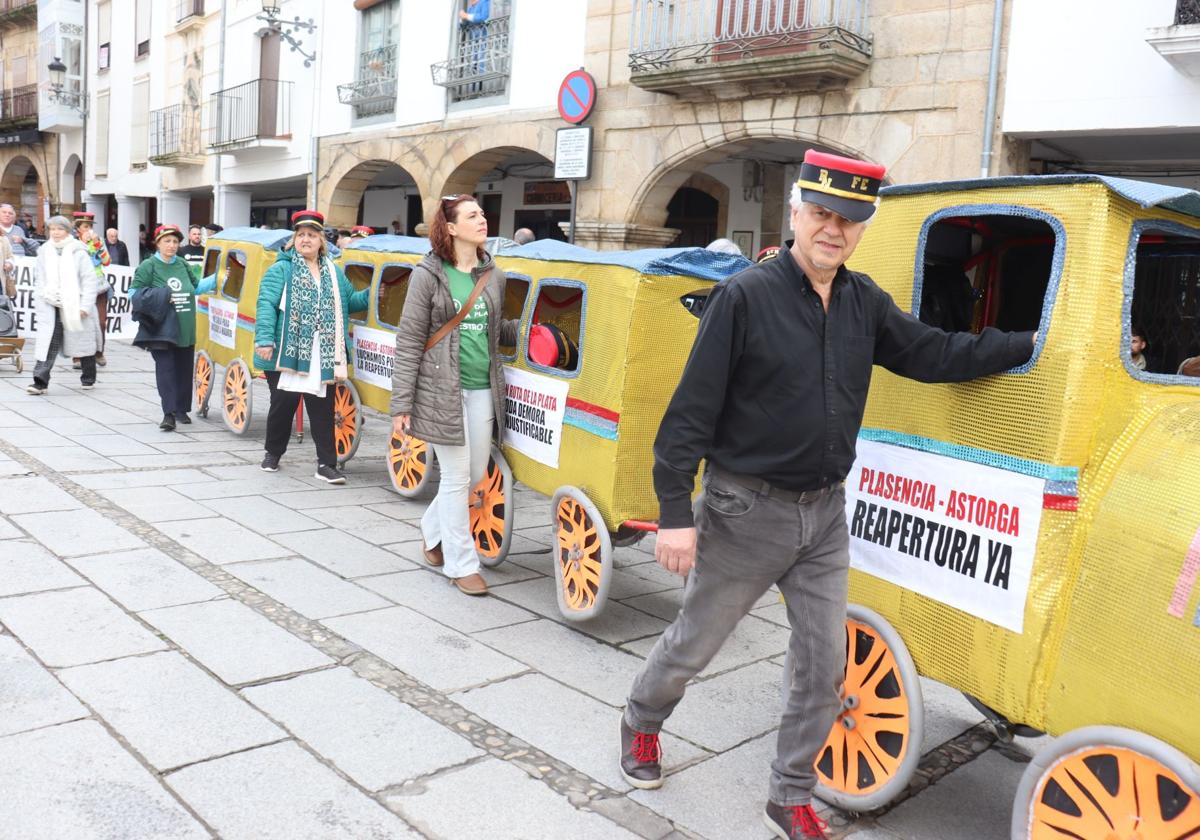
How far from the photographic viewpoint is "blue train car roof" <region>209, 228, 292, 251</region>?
28.0 feet

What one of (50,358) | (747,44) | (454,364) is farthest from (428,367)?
(50,358)

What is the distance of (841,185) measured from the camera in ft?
8.84

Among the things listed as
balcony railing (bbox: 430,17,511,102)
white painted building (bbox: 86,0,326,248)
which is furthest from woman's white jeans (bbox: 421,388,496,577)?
white painted building (bbox: 86,0,326,248)

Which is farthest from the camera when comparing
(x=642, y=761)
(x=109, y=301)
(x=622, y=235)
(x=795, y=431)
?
(x=109, y=301)

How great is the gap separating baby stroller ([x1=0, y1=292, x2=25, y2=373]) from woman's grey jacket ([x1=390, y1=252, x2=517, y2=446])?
8.88m

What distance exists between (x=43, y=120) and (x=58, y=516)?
28.9 metres

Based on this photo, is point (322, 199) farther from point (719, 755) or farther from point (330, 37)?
point (719, 755)

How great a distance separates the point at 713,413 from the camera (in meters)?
2.79

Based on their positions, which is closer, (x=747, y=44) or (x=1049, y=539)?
(x=1049, y=539)

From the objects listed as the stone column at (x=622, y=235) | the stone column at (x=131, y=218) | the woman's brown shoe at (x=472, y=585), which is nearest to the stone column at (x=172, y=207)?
the stone column at (x=131, y=218)

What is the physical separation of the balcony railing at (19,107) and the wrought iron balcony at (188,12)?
11.3m

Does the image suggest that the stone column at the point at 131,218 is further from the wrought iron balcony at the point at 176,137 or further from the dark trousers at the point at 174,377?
the dark trousers at the point at 174,377

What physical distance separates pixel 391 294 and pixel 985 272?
16.1ft

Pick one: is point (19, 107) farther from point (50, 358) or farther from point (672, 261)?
point (672, 261)
